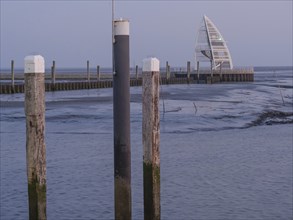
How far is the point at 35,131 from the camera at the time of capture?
7.24 metres

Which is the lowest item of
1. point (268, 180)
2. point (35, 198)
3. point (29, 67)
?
point (268, 180)

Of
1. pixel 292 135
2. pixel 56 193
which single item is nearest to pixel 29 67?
pixel 56 193

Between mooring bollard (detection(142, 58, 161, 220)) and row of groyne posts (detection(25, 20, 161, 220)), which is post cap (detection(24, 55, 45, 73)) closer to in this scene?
row of groyne posts (detection(25, 20, 161, 220))

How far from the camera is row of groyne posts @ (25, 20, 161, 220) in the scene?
23.4 ft

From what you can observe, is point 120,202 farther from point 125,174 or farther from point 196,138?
point 196,138

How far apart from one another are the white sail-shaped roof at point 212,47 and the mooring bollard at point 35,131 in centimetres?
8899

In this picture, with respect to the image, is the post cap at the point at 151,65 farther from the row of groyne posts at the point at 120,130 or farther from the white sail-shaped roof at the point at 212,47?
the white sail-shaped roof at the point at 212,47

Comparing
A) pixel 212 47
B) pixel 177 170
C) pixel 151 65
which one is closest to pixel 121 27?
pixel 151 65

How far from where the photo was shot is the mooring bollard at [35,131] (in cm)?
700

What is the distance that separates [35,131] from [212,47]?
91186mm

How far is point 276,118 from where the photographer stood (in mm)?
30781

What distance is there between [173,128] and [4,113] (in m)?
11.3

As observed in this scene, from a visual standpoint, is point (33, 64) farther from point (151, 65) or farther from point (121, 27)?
point (151, 65)

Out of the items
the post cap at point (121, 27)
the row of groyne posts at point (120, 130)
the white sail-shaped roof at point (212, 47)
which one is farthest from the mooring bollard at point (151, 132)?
the white sail-shaped roof at point (212, 47)
